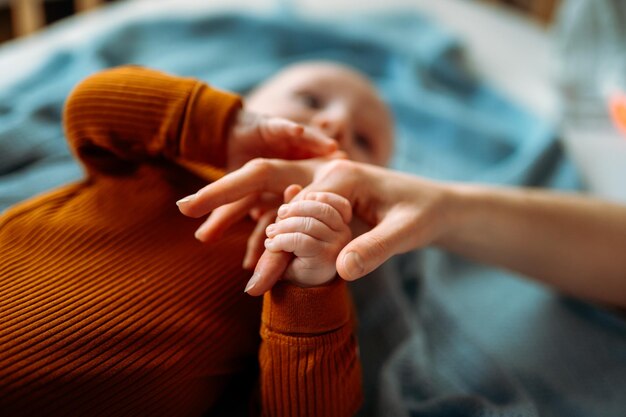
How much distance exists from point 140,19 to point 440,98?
2.31 feet

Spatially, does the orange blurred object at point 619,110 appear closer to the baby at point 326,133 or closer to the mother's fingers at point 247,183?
the baby at point 326,133

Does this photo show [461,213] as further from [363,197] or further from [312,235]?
[312,235]

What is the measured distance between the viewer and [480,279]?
0.98 metres

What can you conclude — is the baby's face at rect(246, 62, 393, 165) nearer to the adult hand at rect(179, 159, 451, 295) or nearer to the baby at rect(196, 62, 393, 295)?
the baby at rect(196, 62, 393, 295)

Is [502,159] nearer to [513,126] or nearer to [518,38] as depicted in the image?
[513,126]

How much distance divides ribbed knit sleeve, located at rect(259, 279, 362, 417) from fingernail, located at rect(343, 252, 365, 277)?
0.06m

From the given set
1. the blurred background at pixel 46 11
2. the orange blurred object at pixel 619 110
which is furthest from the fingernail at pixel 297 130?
the blurred background at pixel 46 11

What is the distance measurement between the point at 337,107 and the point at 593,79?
734mm

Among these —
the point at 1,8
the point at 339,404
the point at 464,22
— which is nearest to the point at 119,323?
the point at 339,404

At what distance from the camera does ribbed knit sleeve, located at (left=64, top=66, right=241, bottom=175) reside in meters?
0.69

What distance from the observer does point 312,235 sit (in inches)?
21.6

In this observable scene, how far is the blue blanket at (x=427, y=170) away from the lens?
77cm

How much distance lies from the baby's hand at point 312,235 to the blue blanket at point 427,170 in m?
0.22

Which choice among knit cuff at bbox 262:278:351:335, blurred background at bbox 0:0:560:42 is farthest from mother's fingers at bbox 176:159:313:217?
blurred background at bbox 0:0:560:42
